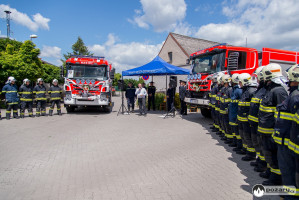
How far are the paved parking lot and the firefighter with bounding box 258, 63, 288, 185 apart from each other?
1.62 ft

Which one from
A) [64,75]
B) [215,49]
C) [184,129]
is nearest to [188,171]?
[184,129]

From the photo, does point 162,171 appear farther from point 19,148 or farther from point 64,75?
point 64,75

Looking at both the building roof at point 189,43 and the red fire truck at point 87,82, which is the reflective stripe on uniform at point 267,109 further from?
the building roof at point 189,43

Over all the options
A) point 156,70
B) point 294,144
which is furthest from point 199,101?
point 294,144

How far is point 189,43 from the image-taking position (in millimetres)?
26000

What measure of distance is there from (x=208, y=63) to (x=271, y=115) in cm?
577

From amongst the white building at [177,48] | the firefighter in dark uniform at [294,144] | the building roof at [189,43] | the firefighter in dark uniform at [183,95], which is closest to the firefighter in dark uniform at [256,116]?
the firefighter in dark uniform at [294,144]

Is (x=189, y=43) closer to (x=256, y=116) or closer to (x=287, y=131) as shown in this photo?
(x=256, y=116)

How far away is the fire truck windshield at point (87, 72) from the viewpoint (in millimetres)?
11672

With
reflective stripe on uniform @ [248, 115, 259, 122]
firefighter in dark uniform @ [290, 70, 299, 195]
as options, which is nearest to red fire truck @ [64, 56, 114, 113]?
reflective stripe on uniform @ [248, 115, 259, 122]

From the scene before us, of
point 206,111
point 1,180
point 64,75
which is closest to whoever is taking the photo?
point 1,180

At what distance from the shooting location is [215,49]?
8.40 metres

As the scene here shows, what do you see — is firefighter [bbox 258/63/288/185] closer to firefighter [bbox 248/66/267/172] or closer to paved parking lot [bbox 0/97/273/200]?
firefighter [bbox 248/66/267/172]

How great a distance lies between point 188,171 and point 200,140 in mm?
2503
